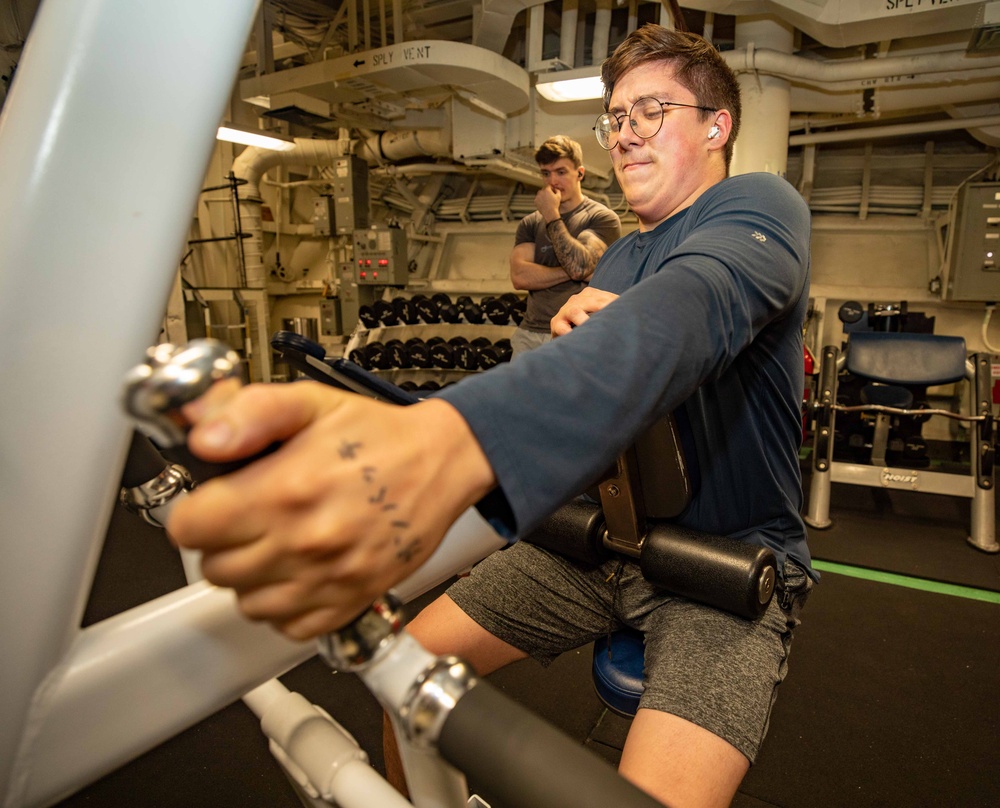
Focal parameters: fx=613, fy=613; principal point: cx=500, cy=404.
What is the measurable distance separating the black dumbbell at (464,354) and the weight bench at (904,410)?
103 inches

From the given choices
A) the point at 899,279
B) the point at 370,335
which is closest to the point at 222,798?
the point at 370,335

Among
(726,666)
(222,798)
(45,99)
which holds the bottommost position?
(222,798)

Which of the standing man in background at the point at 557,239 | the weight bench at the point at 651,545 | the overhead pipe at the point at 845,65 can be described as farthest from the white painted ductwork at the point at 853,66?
the weight bench at the point at 651,545

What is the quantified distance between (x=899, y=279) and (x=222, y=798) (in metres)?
6.12

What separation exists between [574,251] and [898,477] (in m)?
2.14

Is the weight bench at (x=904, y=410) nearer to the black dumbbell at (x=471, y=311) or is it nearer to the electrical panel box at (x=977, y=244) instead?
the electrical panel box at (x=977, y=244)

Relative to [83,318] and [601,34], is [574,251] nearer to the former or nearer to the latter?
[601,34]

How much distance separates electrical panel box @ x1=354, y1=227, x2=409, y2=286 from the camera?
527 centimetres

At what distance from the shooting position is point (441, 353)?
210 inches

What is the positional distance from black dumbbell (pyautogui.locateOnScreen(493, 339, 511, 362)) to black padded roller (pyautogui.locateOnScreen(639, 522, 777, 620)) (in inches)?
154

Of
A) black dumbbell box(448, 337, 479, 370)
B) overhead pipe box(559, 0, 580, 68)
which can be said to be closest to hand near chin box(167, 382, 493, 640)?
overhead pipe box(559, 0, 580, 68)

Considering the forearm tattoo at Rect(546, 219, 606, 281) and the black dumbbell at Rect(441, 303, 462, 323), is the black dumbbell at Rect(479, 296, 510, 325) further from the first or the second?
the forearm tattoo at Rect(546, 219, 606, 281)

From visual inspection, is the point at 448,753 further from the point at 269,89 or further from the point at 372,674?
the point at 269,89

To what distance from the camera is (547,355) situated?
488mm
